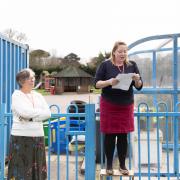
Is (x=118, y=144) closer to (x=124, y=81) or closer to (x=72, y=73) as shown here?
(x=124, y=81)

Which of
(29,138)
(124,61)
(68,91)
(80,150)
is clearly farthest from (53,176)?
(68,91)

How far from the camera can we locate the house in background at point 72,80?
140ft

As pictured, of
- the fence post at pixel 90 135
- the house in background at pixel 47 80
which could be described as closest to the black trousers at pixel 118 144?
the fence post at pixel 90 135

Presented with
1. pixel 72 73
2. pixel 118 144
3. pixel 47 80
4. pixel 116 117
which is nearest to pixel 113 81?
pixel 116 117

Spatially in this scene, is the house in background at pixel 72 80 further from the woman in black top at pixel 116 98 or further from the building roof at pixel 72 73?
the woman in black top at pixel 116 98

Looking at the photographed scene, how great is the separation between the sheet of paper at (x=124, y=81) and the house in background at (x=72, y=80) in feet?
124

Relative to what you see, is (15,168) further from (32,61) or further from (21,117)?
(32,61)

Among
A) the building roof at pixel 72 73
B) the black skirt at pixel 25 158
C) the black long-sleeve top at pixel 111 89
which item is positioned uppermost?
the building roof at pixel 72 73

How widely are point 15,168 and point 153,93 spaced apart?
3745 millimetres

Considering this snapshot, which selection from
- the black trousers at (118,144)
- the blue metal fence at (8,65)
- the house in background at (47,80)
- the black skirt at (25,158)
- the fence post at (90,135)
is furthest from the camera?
the house in background at (47,80)

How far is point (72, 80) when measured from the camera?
4466cm

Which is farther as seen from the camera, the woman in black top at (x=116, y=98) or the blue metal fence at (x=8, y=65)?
the blue metal fence at (x=8, y=65)

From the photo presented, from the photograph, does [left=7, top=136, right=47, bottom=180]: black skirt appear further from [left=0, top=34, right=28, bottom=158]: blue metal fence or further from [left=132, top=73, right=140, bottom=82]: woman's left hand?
[left=0, top=34, right=28, bottom=158]: blue metal fence

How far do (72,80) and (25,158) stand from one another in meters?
40.5
